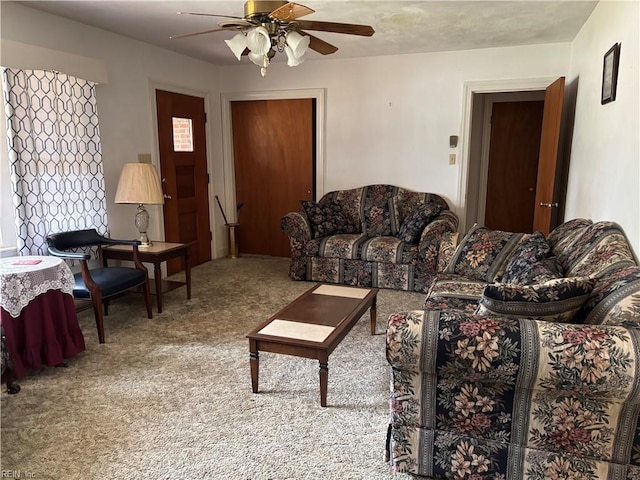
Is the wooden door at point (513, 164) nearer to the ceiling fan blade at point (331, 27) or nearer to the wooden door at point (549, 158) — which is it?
the wooden door at point (549, 158)

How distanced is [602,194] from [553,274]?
80cm

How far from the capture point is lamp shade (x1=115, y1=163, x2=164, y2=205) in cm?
371

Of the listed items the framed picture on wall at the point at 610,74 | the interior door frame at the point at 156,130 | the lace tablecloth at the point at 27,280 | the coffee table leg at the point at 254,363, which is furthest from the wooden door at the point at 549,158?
the lace tablecloth at the point at 27,280

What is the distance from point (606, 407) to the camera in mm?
1526

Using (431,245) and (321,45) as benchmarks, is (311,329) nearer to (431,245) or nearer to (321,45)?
(321,45)

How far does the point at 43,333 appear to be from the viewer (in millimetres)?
2674

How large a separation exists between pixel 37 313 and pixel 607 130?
360cm

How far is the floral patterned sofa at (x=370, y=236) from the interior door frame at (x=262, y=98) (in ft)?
1.51

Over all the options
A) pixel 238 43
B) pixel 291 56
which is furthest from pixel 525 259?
pixel 238 43

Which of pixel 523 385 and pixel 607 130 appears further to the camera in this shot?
pixel 607 130

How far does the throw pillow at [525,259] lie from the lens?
8.53ft

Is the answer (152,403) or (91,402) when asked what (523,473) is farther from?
(91,402)

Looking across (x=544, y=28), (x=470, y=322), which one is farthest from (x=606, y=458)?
(x=544, y=28)

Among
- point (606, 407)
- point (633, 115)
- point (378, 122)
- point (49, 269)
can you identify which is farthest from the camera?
point (378, 122)
